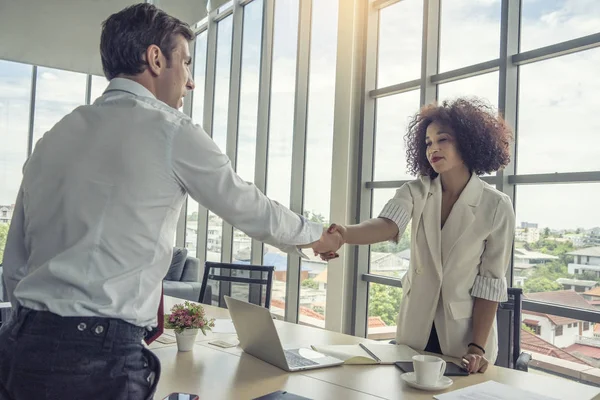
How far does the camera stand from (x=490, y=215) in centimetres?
197

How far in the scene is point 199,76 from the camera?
26.7 feet

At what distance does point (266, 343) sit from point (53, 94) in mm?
7842

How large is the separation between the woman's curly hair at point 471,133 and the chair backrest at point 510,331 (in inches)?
22.0

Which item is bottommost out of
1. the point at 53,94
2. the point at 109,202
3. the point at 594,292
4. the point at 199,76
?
the point at 594,292

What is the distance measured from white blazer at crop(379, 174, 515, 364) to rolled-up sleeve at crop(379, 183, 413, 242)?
0.08 metres

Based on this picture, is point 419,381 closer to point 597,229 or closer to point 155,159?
point 155,159

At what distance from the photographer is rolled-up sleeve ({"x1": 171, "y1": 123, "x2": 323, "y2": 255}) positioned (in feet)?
3.78

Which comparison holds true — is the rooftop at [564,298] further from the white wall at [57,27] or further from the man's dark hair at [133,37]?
the white wall at [57,27]

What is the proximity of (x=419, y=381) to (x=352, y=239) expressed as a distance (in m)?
0.88

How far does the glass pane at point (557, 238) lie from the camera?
3.41 metres

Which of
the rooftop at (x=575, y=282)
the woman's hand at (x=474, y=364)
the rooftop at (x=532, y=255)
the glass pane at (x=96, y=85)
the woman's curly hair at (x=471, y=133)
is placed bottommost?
the woman's hand at (x=474, y=364)

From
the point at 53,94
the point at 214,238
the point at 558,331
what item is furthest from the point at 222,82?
the point at 558,331

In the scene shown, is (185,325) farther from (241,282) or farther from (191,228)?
(191,228)

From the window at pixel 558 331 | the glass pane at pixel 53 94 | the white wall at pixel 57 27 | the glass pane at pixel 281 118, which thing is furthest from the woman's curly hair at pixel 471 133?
the glass pane at pixel 53 94
